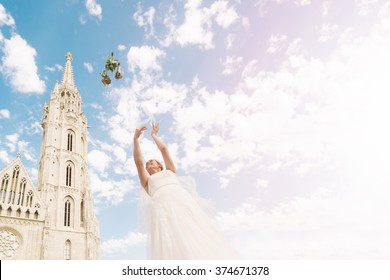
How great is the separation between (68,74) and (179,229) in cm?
4973

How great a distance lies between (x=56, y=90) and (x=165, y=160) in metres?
42.2

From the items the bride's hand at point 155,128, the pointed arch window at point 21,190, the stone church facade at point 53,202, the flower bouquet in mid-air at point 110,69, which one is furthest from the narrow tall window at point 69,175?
the bride's hand at point 155,128

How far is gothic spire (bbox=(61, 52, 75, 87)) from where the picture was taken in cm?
4553

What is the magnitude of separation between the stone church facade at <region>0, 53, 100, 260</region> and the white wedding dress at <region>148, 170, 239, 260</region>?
96.5ft

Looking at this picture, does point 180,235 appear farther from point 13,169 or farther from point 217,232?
point 13,169

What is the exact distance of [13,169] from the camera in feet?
107

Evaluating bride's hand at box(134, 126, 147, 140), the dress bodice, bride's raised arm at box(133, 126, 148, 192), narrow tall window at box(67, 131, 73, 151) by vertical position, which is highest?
narrow tall window at box(67, 131, 73, 151)

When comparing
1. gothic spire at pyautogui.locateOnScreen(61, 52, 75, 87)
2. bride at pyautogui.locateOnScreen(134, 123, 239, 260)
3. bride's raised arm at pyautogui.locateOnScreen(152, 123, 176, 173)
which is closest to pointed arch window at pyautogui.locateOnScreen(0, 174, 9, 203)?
gothic spire at pyautogui.locateOnScreen(61, 52, 75, 87)

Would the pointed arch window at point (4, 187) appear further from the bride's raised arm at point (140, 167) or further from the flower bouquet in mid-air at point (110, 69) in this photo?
the bride's raised arm at point (140, 167)

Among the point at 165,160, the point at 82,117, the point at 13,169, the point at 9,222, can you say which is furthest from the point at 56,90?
the point at 165,160

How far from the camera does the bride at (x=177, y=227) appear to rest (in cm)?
349

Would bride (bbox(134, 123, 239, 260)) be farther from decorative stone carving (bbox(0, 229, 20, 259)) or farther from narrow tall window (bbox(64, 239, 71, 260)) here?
decorative stone carving (bbox(0, 229, 20, 259))

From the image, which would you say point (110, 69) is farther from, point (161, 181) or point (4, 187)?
point (4, 187)

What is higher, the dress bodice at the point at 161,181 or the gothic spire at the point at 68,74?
the gothic spire at the point at 68,74
